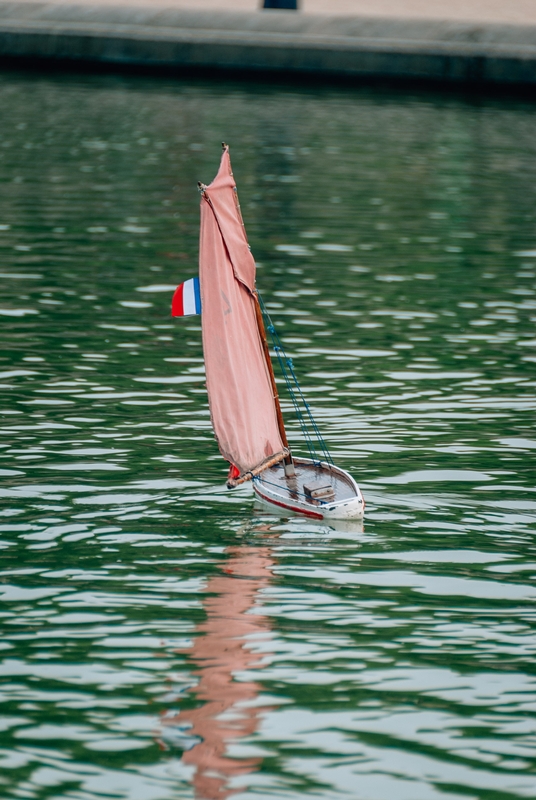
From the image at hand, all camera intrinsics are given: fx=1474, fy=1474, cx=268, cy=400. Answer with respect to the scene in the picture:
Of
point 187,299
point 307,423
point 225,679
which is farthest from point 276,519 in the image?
point 225,679

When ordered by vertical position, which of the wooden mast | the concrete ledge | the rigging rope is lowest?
the rigging rope

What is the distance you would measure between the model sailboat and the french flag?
0.04ft

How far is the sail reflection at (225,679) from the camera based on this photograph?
10320 millimetres

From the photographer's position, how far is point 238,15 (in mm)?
49531

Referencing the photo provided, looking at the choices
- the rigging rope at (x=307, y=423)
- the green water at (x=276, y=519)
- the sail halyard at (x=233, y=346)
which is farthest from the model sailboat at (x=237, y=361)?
the green water at (x=276, y=519)

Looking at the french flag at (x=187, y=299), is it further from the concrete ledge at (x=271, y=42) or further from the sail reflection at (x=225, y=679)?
the concrete ledge at (x=271, y=42)

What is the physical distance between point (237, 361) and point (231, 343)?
228mm

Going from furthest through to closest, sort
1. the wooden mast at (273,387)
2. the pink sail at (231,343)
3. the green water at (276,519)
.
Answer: the pink sail at (231,343) < the wooden mast at (273,387) < the green water at (276,519)

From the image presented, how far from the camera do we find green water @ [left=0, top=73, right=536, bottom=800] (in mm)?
10680

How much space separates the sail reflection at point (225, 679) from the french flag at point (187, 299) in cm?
322

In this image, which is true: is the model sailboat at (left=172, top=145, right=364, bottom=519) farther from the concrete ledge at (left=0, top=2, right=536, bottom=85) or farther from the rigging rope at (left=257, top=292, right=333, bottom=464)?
the concrete ledge at (left=0, top=2, right=536, bottom=85)

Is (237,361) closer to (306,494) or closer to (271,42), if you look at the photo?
(306,494)

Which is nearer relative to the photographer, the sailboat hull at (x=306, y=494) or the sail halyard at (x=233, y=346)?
the sailboat hull at (x=306, y=494)

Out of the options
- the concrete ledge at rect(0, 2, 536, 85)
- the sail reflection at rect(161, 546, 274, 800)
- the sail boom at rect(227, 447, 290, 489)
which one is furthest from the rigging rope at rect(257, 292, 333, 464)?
the concrete ledge at rect(0, 2, 536, 85)
